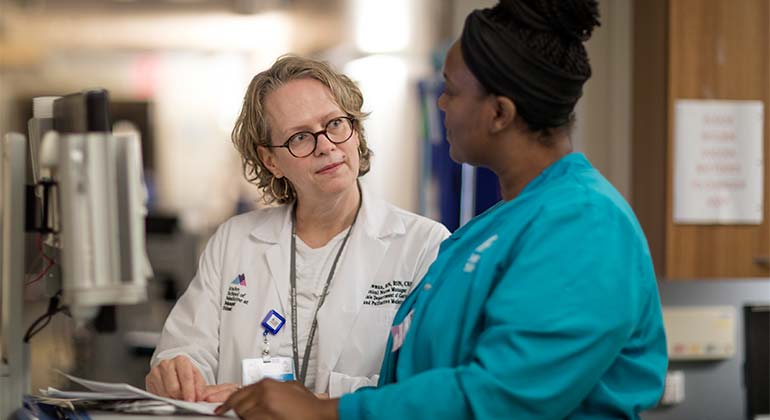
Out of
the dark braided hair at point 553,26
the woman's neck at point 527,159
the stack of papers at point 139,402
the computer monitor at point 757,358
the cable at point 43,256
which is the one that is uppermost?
the dark braided hair at point 553,26

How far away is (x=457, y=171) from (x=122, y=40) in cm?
280

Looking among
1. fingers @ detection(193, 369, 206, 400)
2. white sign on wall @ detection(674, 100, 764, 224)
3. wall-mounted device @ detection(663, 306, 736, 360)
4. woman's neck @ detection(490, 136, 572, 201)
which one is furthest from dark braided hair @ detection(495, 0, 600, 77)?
wall-mounted device @ detection(663, 306, 736, 360)

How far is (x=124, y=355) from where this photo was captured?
16.0 feet

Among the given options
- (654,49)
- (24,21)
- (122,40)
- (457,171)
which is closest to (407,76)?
(457,171)

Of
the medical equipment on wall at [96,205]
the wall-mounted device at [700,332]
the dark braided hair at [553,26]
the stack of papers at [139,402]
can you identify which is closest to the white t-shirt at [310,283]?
the stack of papers at [139,402]

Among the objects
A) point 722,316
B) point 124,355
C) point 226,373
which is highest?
point 226,373

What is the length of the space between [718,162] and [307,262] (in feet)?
5.99

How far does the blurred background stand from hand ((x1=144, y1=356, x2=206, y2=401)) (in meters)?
0.22

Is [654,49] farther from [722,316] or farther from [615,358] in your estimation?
[615,358]

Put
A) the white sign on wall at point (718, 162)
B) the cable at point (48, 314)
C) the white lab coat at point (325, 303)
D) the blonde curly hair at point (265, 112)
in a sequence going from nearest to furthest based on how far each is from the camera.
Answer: the cable at point (48, 314) → the white lab coat at point (325, 303) → the blonde curly hair at point (265, 112) → the white sign on wall at point (718, 162)

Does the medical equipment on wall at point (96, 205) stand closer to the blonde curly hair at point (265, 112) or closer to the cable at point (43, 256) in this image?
the cable at point (43, 256)

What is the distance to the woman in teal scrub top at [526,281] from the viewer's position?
121 centimetres

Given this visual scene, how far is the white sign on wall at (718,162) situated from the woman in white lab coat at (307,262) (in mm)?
1500

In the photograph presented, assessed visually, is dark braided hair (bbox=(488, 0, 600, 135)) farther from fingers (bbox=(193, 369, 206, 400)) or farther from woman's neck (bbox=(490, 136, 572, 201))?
fingers (bbox=(193, 369, 206, 400))
